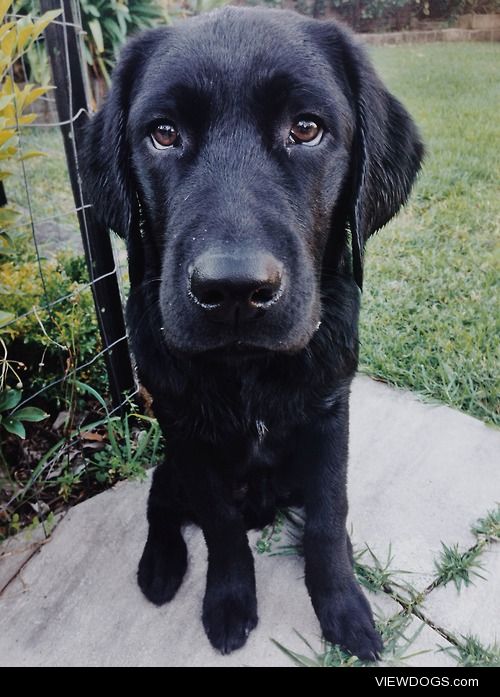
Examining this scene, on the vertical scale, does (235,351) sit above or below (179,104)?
below

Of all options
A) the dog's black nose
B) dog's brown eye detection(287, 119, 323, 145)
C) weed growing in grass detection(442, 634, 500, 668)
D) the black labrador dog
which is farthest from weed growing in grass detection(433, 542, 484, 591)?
dog's brown eye detection(287, 119, 323, 145)

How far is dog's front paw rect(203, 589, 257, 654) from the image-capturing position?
161 centimetres

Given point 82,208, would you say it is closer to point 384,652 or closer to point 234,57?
point 234,57

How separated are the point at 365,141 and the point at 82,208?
1.01m

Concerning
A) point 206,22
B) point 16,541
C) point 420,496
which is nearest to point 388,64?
point 206,22

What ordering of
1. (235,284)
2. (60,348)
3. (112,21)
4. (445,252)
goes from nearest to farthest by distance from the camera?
(235,284) < (60,348) < (445,252) < (112,21)

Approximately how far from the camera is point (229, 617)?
1.64 m

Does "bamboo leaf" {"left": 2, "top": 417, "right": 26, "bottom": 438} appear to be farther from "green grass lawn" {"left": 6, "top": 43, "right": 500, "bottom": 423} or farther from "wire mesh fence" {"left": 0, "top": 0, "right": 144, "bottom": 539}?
"green grass lawn" {"left": 6, "top": 43, "right": 500, "bottom": 423}

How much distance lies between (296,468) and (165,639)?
62cm

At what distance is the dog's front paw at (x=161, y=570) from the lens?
69.4 inches

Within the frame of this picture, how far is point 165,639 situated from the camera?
166cm

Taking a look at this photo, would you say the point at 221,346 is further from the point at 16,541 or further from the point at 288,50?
the point at 16,541

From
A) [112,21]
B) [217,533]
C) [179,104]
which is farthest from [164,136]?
[112,21]

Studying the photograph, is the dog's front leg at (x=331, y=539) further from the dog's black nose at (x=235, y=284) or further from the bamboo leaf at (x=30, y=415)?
the bamboo leaf at (x=30, y=415)
